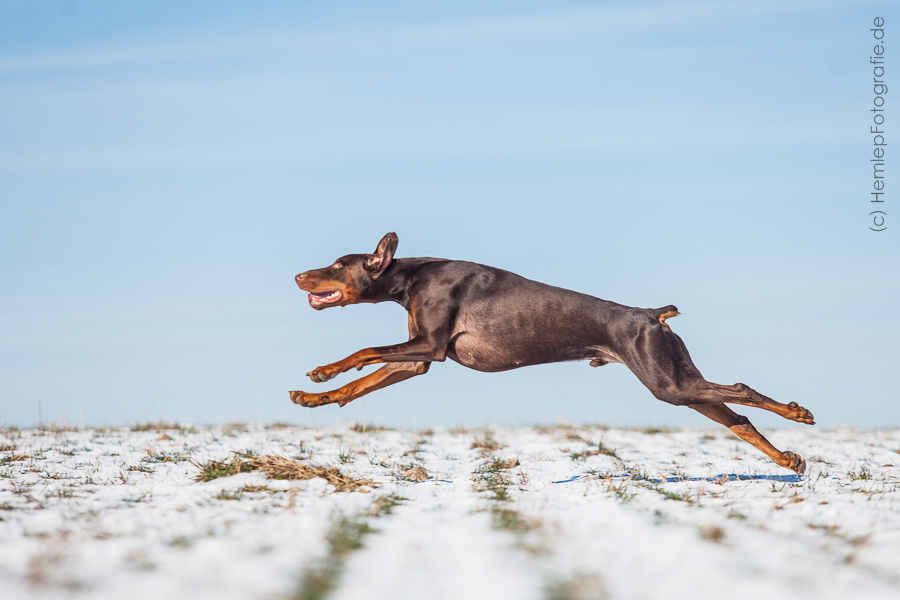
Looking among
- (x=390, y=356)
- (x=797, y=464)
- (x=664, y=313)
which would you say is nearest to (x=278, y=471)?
(x=390, y=356)

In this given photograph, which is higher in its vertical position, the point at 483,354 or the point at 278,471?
the point at 483,354

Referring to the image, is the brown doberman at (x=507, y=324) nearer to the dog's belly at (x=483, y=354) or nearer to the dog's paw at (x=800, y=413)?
the dog's belly at (x=483, y=354)

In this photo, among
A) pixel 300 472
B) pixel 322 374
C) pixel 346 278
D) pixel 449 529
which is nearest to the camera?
pixel 449 529

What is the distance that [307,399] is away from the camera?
6449 millimetres

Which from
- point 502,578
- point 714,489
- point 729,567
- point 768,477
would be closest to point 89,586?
point 502,578

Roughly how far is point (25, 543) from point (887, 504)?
5.07m

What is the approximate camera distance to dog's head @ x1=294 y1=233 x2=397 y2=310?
6.99 m

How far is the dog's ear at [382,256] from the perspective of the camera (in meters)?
6.95

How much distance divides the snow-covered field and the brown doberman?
0.73 m

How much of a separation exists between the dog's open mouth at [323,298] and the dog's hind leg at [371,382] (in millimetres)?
754

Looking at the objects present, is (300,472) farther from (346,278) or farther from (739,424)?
(739,424)

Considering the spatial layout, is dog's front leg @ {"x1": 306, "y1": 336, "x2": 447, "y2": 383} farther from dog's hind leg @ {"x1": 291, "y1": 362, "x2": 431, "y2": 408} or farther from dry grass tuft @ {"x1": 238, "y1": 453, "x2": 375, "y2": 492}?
dry grass tuft @ {"x1": 238, "y1": 453, "x2": 375, "y2": 492}

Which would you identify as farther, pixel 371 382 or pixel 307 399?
pixel 371 382

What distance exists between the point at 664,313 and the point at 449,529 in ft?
12.1
